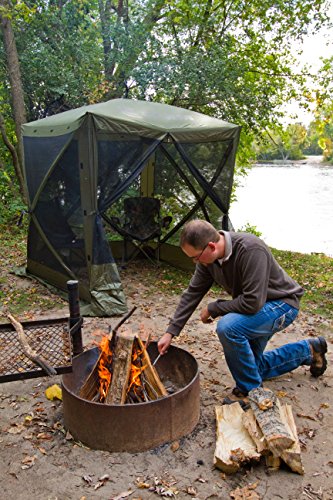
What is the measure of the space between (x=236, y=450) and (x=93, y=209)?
3134mm

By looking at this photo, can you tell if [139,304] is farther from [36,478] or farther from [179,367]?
[36,478]

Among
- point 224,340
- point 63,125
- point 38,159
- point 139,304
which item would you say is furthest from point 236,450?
point 38,159

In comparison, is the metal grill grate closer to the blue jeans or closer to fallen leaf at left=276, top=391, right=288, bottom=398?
the blue jeans

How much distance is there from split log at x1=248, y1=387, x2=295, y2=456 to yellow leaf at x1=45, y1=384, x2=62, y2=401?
4.53ft

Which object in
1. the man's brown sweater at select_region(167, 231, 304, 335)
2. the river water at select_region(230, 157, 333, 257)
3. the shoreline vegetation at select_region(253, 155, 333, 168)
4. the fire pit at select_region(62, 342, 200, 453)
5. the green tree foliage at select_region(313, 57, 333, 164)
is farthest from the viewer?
the shoreline vegetation at select_region(253, 155, 333, 168)

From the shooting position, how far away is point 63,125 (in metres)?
5.17

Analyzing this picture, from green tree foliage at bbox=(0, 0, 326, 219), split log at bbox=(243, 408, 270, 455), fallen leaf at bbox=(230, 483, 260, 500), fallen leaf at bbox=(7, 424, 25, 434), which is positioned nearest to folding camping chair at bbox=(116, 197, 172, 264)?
green tree foliage at bbox=(0, 0, 326, 219)

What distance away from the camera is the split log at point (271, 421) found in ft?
7.80

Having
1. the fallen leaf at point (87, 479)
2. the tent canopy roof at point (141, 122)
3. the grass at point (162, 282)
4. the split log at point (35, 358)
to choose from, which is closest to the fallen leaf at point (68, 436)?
the fallen leaf at point (87, 479)

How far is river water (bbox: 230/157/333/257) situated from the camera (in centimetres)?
1241

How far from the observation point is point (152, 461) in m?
2.53

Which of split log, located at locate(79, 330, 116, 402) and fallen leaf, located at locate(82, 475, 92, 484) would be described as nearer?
fallen leaf, located at locate(82, 475, 92, 484)

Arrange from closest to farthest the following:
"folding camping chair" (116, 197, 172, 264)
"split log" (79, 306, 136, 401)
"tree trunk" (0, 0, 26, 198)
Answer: "split log" (79, 306, 136, 401) → "folding camping chair" (116, 197, 172, 264) → "tree trunk" (0, 0, 26, 198)

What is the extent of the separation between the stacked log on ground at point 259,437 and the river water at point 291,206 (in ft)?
26.6
